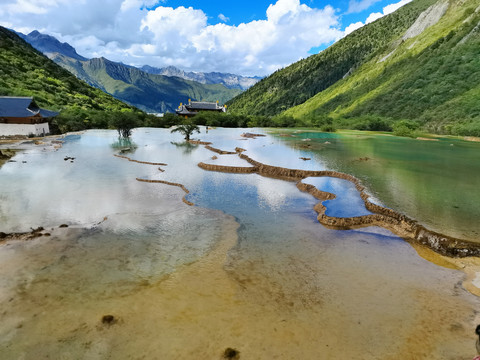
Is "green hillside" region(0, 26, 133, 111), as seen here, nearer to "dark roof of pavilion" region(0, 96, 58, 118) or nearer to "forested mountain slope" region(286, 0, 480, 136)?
"dark roof of pavilion" region(0, 96, 58, 118)

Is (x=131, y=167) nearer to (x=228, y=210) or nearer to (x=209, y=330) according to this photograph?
(x=228, y=210)

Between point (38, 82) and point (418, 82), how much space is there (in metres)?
132

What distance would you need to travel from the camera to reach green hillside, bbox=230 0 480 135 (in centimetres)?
8150

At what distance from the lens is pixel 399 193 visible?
22.3 meters

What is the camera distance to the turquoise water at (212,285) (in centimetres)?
799

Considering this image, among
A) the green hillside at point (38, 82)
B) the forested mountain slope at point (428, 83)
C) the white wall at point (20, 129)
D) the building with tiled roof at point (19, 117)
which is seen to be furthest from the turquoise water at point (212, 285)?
the green hillside at point (38, 82)

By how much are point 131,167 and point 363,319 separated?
28.8 m

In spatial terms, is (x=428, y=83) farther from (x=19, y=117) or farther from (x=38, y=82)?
(x=38, y=82)

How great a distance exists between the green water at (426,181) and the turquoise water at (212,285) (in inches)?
136

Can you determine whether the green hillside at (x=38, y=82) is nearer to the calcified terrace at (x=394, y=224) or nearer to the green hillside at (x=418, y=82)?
the calcified terrace at (x=394, y=224)

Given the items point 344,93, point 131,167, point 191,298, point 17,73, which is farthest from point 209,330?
point 344,93

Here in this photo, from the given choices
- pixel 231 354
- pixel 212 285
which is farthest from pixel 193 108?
pixel 231 354

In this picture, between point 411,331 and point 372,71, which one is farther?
point 372,71

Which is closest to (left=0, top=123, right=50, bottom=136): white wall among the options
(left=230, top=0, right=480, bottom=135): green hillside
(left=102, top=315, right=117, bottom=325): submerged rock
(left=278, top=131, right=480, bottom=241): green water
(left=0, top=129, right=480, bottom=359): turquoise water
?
(left=0, top=129, right=480, bottom=359): turquoise water
